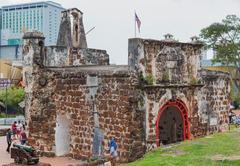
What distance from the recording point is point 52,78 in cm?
2097

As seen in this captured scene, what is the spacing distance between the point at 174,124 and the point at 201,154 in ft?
21.1

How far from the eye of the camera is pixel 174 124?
2017 centimetres

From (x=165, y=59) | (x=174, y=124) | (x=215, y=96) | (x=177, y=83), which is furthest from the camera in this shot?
(x=215, y=96)

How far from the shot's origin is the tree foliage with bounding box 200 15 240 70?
47219 millimetres

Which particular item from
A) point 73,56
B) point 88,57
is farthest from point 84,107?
point 88,57

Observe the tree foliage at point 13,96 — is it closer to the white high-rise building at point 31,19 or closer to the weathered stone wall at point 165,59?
the weathered stone wall at point 165,59

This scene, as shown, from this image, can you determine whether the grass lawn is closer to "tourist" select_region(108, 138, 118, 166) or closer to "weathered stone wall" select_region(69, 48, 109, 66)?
"tourist" select_region(108, 138, 118, 166)

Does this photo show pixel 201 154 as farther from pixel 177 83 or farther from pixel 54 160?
pixel 54 160

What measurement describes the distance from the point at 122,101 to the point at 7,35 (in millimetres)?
114053

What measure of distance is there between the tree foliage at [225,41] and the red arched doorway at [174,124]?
93.0 ft

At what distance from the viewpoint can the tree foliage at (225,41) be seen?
4722cm

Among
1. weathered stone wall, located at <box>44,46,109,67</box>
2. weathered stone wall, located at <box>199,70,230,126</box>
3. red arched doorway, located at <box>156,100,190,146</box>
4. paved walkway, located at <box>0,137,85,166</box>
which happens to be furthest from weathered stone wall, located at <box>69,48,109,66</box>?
red arched doorway, located at <box>156,100,190,146</box>

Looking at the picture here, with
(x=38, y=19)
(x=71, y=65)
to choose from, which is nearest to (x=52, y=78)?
(x=71, y=65)

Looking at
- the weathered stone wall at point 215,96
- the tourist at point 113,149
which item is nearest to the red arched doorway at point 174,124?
the weathered stone wall at point 215,96
